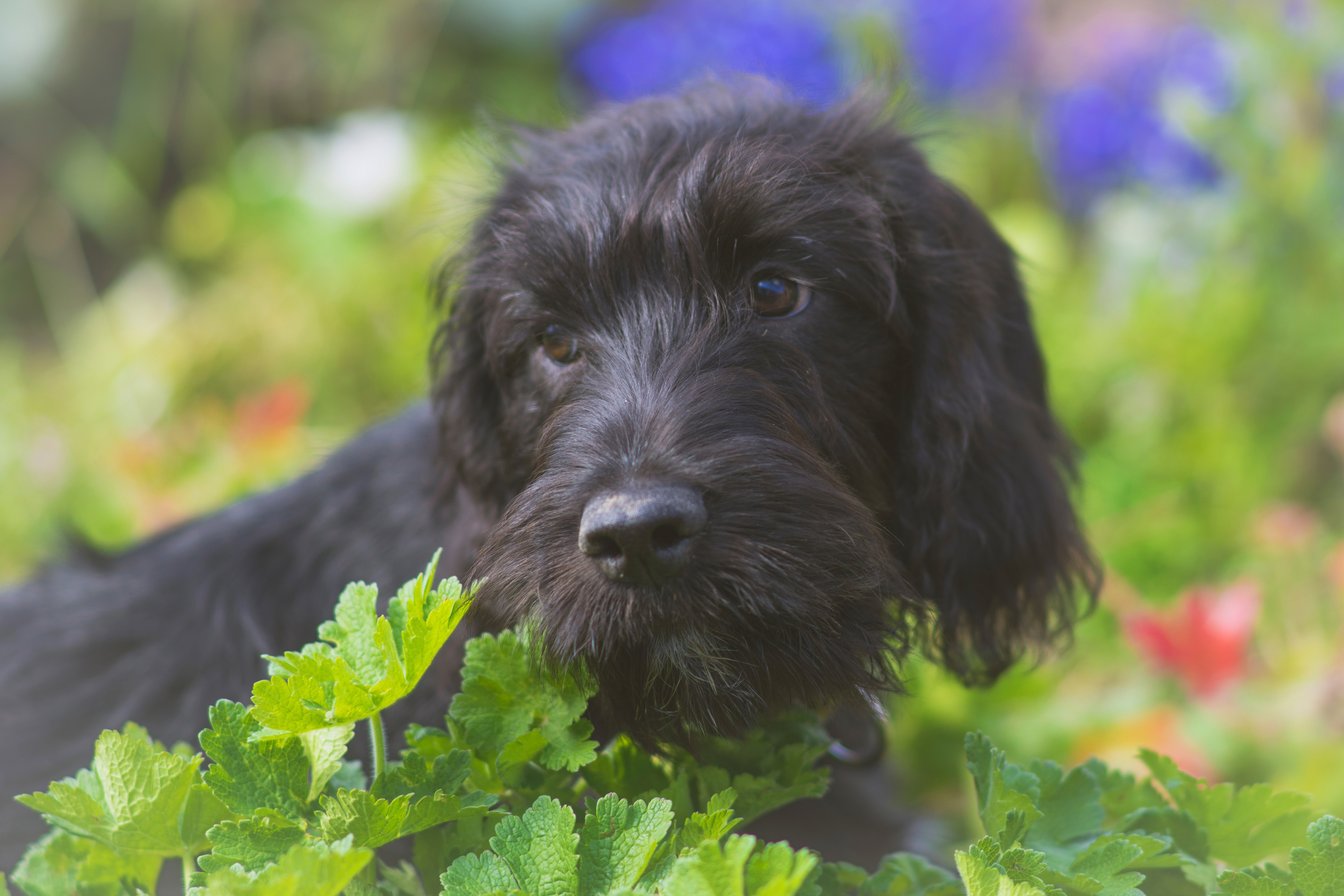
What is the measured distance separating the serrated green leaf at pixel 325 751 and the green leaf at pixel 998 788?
2.36ft

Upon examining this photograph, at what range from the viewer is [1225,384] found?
4.54m

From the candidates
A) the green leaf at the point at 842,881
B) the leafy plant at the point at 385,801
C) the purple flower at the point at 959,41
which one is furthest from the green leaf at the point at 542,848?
the purple flower at the point at 959,41

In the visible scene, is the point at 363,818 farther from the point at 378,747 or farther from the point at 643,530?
the point at 643,530

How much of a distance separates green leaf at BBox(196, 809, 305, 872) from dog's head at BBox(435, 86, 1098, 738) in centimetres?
44

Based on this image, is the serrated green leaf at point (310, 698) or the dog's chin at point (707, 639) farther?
the dog's chin at point (707, 639)

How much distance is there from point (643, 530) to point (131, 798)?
2.22ft

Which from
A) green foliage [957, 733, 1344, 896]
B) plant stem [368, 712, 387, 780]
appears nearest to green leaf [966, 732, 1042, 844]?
green foliage [957, 733, 1344, 896]

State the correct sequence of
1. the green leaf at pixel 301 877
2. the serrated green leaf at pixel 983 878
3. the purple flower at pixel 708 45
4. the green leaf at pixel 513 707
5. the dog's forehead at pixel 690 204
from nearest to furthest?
the green leaf at pixel 301 877 < the serrated green leaf at pixel 983 878 < the green leaf at pixel 513 707 < the dog's forehead at pixel 690 204 < the purple flower at pixel 708 45

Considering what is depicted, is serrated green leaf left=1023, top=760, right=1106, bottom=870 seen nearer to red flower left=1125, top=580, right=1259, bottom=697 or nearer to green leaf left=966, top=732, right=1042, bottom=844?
green leaf left=966, top=732, right=1042, bottom=844

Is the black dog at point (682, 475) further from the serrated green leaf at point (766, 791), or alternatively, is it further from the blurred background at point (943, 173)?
the blurred background at point (943, 173)

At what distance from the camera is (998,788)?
1217 mm

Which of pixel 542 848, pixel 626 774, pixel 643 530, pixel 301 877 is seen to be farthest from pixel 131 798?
pixel 643 530

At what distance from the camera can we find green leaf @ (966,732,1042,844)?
47.3 inches

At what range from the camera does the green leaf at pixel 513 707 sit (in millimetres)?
1288
